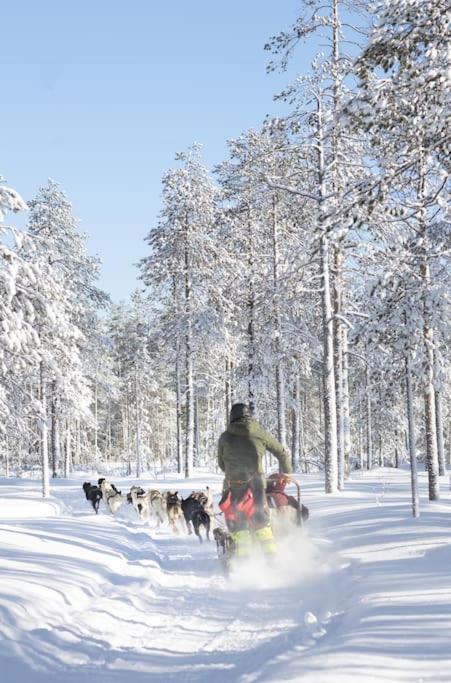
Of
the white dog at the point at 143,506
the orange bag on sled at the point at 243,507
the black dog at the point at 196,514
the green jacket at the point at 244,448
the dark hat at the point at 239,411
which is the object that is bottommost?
the white dog at the point at 143,506

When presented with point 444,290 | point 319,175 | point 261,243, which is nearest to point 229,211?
point 261,243

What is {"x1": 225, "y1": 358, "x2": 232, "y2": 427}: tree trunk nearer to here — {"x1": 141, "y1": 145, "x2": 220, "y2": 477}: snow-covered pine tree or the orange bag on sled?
{"x1": 141, "y1": 145, "x2": 220, "y2": 477}: snow-covered pine tree

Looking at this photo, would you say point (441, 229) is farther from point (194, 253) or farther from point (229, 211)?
point (194, 253)

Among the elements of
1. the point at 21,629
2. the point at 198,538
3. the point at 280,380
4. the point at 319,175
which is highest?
the point at 319,175

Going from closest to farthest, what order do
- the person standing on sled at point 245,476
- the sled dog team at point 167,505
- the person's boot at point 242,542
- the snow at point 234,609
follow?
the snow at point 234,609, the person's boot at point 242,542, the person standing on sled at point 245,476, the sled dog team at point 167,505

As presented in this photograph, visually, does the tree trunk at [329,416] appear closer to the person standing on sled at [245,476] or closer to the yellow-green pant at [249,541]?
the person standing on sled at [245,476]

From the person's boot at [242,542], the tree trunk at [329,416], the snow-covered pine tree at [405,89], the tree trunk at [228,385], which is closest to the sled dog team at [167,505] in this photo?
the person's boot at [242,542]

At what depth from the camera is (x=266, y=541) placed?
26.9 ft

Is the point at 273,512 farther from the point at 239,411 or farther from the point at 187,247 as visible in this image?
the point at 187,247

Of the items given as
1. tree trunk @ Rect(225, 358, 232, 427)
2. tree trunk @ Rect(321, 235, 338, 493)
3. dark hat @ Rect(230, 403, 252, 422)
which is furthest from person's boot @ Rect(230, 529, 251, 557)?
tree trunk @ Rect(225, 358, 232, 427)

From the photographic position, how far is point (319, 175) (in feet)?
59.0

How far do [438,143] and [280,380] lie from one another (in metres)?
19.9

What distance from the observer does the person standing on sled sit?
27.4ft

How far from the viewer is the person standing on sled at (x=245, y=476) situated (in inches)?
329
